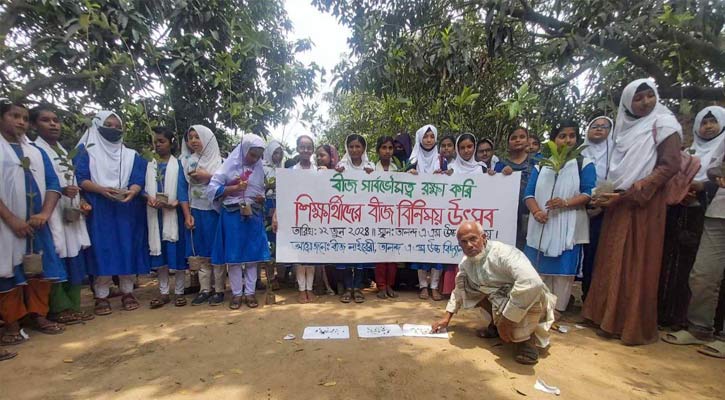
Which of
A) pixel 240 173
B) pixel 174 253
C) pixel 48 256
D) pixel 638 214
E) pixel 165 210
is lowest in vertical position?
pixel 174 253

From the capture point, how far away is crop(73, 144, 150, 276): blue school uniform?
358 centimetres

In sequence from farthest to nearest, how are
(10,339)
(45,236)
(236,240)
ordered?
A: 1. (236,240)
2. (45,236)
3. (10,339)

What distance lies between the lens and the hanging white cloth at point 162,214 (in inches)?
150

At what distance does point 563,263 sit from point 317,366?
94.8 inches

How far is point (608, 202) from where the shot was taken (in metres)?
3.12

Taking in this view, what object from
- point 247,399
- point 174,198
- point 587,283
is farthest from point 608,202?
point 174,198

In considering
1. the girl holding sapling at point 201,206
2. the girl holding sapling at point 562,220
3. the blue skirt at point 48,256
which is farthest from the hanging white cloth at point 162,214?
the girl holding sapling at point 562,220

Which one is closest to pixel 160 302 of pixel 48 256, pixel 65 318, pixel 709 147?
pixel 65 318

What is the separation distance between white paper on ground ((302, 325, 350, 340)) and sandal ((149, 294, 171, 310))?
1809 millimetres

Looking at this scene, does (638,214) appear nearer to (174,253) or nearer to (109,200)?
(174,253)

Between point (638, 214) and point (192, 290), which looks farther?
point (192, 290)

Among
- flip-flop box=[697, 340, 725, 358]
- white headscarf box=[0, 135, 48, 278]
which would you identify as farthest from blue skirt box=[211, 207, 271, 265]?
flip-flop box=[697, 340, 725, 358]

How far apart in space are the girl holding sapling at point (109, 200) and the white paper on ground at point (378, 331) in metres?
2.43

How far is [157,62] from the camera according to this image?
482cm
